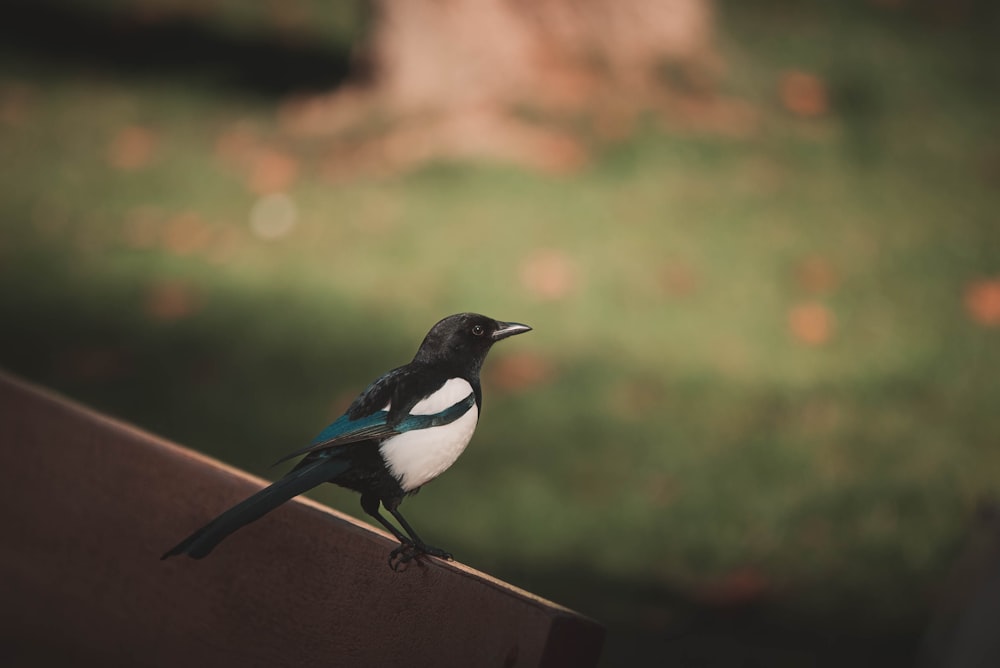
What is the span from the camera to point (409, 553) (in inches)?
57.7

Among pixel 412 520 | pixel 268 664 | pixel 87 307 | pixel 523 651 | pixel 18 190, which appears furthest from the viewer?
pixel 18 190

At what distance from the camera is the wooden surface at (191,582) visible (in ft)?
4.58

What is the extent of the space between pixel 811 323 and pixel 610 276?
3.14 feet

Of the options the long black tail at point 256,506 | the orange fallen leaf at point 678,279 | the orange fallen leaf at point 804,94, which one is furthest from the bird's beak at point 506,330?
the orange fallen leaf at point 804,94

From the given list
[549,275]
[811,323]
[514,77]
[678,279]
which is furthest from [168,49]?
[811,323]

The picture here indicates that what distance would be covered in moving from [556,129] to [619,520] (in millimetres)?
2909

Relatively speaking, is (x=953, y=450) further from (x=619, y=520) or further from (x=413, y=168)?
(x=413, y=168)

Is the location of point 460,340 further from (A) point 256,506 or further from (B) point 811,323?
(B) point 811,323

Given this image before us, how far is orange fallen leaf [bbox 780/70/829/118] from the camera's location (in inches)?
247

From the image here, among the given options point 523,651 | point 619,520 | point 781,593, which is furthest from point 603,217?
point 523,651

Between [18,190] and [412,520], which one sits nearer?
[412,520]

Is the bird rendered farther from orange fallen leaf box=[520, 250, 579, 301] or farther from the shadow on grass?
the shadow on grass

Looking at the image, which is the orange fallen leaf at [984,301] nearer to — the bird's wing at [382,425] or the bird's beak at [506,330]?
the bird's beak at [506,330]

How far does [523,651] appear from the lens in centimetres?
131
